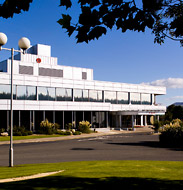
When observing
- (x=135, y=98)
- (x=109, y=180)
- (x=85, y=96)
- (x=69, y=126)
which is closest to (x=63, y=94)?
(x=85, y=96)

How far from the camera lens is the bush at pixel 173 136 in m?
25.7

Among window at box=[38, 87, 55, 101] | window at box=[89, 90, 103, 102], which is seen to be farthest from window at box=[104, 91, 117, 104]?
window at box=[38, 87, 55, 101]

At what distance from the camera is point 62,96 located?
156ft

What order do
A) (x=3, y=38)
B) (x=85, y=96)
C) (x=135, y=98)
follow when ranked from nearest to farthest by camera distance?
(x=3, y=38) < (x=85, y=96) < (x=135, y=98)

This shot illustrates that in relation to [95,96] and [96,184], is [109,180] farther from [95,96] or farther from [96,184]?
[95,96]

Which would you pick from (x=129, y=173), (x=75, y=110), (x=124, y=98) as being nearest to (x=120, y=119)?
(x=124, y=98)

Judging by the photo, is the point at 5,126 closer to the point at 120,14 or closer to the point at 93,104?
the point at 93,104

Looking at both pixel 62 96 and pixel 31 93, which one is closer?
pixel 31 93

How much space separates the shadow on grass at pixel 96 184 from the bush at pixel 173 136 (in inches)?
650

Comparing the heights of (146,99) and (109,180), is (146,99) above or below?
above

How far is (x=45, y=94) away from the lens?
148 ft

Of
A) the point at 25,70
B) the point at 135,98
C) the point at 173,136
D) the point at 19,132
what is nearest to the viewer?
the point at 173,136

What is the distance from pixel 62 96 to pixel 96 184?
38.8 metres

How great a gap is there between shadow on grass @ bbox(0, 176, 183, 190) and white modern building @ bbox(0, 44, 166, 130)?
31.6 metres
